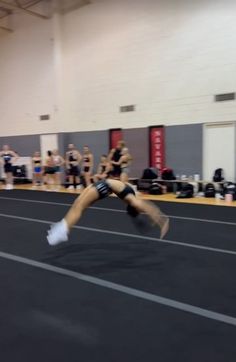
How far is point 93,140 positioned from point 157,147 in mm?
2700

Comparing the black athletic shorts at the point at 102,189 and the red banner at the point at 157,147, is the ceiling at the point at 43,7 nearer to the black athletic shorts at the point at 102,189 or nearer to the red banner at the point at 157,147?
the red banner at the point at 157,147

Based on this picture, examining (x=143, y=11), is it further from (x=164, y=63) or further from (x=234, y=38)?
(x=234, y=38)

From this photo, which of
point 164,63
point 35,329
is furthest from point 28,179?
point 35,329

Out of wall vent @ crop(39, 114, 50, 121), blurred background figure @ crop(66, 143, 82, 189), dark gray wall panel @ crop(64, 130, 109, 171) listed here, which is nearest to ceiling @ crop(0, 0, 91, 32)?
wall vent @ crop(39, 114, 50, 121)

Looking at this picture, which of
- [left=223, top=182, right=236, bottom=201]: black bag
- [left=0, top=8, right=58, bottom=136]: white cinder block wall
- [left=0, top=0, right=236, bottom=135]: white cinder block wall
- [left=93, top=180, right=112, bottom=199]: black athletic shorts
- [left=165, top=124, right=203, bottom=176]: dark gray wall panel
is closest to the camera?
[left=93, top=180, right=112, bottom=199]: black athletic shorts

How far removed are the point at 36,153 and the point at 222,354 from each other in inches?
478

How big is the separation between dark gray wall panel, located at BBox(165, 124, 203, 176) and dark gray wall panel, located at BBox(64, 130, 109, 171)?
253 centimetres

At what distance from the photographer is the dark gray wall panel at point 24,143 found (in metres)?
14.9

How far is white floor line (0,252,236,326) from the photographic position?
2793mm

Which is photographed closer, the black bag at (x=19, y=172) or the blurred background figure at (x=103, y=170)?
the blurred background figure at (x=103, y=170)

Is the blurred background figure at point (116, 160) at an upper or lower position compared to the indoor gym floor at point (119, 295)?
upper

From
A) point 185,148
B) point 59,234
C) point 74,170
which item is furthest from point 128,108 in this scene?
point 59,234

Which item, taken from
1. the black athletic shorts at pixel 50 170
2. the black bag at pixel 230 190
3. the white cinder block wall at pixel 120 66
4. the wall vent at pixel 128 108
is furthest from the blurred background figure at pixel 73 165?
the black bag at pixel 230 190

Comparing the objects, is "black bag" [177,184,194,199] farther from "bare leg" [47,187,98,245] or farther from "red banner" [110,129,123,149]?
"bare leg" [47,187,98,245]
